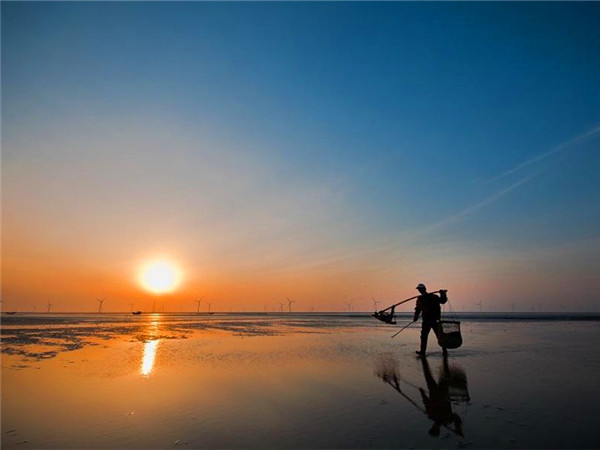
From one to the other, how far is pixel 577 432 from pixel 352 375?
598 cm

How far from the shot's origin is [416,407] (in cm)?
726

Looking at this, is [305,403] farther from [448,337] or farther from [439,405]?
[448,337]

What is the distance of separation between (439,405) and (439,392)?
1.15 m

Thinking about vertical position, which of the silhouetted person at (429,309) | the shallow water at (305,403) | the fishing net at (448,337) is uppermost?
the silhouetted person at (429,309)

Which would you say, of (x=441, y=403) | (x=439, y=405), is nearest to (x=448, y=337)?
(x=441, y=403)

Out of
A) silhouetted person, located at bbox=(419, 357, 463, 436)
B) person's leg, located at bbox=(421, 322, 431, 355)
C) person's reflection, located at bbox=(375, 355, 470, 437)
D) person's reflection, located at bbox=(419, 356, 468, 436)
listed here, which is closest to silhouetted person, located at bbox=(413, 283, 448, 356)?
person's leg, located at bbox=(421, 322, 431, 355)

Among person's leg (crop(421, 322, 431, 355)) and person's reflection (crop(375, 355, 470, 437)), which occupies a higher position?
person's leg (crop(421, 322, 431, 355))

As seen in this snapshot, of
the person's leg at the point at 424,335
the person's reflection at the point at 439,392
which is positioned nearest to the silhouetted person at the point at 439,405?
the person's reflection at the point at 439,392

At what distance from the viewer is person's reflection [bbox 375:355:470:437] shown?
630 centimetres

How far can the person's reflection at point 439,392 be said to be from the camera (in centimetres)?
630

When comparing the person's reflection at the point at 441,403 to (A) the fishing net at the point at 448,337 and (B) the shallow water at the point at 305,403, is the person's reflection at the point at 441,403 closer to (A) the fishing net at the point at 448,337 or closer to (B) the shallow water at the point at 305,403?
(B) the shallow water at the point at 305,403

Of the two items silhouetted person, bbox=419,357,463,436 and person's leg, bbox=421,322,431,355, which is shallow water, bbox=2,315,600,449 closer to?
silhouetted person, bbox=419,357,463,436

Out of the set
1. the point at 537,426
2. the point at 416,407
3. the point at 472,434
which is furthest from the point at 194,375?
the point at 537,426

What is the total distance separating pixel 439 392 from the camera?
27.6 ft
